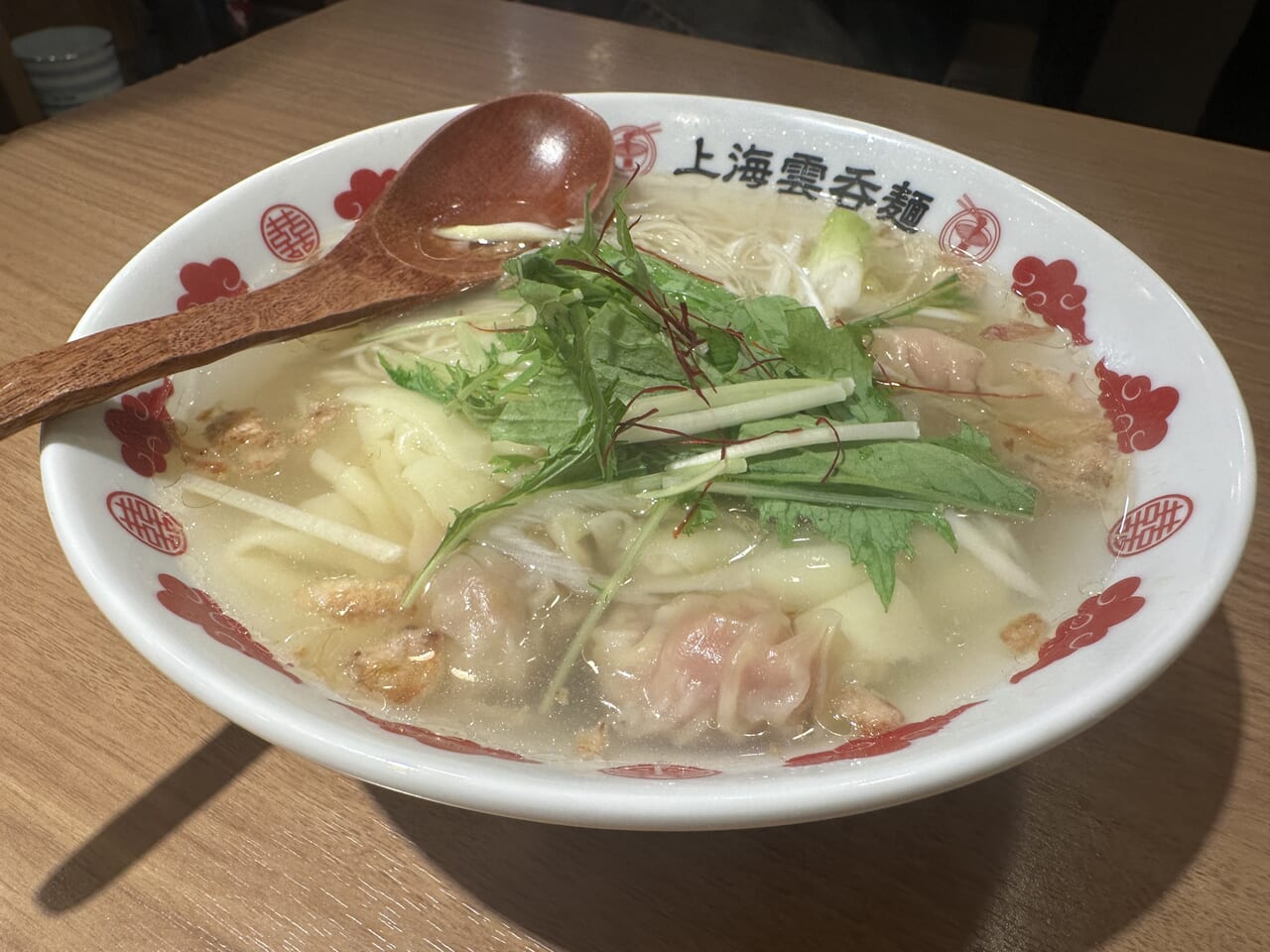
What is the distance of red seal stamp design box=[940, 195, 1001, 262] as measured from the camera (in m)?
1.60

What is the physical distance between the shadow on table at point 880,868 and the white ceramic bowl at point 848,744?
14 cm

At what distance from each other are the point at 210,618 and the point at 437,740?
0.32 m

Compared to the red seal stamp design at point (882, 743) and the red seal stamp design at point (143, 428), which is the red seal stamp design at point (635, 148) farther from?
the red seal stamp design at point (882, 743)

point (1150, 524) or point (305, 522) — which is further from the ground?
point (1150, 524)

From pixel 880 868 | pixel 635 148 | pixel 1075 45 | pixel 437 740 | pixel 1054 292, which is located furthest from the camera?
pixel 1075 45

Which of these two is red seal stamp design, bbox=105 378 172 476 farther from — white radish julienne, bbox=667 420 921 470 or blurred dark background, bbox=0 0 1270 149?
blurred dark background, bbox=0 0 1270 149

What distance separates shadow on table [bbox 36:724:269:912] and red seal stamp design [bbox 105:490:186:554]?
0.24 metres

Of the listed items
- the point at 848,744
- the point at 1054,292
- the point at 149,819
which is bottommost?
the point at 149,819

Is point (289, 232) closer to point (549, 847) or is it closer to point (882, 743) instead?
point (549, 847)

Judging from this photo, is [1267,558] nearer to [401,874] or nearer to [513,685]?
[513,685]

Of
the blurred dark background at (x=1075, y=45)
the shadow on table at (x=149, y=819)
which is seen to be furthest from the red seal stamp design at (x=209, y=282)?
the blurred dark background at (x=1075, y=45)

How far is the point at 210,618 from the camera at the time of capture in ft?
3.07

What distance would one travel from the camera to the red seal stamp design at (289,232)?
149cm

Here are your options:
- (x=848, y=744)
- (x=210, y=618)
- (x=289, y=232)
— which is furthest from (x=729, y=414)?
(x=289, y=232)
